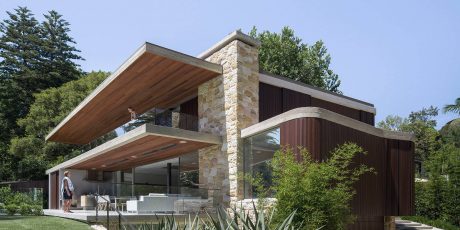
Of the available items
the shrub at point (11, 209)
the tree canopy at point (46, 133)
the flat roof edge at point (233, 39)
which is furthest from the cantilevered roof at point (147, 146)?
the tree canopy at point (46, 133)

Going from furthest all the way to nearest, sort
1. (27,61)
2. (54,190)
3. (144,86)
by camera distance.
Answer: (27,61) < (54,190) < (144,86)

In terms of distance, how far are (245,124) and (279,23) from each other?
69.2 ft

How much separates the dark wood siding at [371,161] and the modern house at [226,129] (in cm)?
3

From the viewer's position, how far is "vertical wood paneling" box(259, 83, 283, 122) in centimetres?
1636

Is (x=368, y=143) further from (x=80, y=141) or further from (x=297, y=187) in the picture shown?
(x=80, y=141)

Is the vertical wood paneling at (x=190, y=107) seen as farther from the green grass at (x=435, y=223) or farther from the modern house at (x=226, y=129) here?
the green grass at (x=435, y=223)

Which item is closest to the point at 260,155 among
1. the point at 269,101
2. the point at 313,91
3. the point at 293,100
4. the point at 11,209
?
the point at 269,101

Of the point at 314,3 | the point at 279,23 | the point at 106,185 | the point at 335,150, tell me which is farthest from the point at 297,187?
the point at 279,23

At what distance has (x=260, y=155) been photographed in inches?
553

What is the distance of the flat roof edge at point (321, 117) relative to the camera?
40.3 feet

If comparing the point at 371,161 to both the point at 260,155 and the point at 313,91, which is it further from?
the point at 313,91

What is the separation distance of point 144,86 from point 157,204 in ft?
14.9

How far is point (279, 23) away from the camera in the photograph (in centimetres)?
3509

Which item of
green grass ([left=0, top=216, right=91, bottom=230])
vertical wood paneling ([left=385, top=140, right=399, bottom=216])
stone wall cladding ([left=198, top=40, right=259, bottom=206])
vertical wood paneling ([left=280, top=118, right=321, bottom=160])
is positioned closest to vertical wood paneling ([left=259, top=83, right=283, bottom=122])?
stone wall cladding ([left=198, top=40, right=259, bottom=206])
